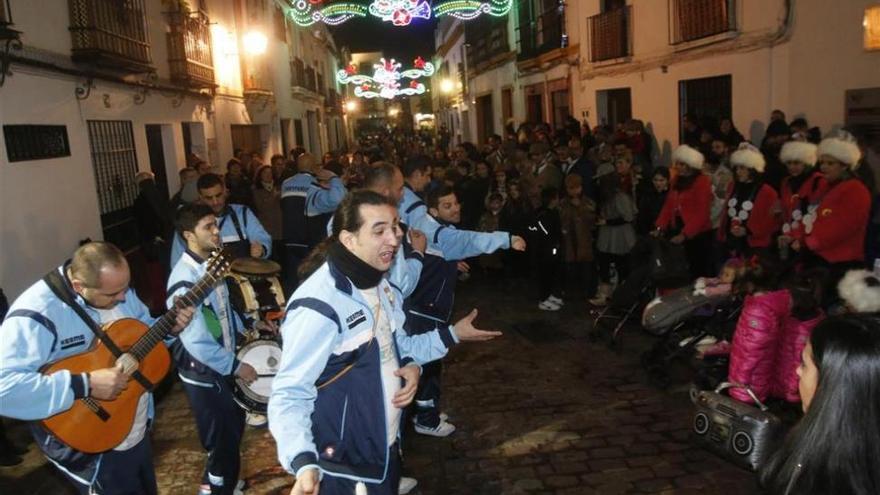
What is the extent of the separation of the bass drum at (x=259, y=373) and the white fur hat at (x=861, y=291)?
166 inches

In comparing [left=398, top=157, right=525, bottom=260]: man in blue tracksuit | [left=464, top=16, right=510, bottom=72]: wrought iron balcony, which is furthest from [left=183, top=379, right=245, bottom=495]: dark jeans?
[left=464, top=16, right=510, bottom=72]: wrought iron balcony

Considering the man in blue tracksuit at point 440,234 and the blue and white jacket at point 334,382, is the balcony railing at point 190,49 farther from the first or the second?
the blue and white jacket at point 334,382

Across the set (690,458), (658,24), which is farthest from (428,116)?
(690,458)

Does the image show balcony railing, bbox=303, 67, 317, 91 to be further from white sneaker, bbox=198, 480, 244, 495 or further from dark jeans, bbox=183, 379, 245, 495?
dark jeans, bbox=183, 379, 245, 495

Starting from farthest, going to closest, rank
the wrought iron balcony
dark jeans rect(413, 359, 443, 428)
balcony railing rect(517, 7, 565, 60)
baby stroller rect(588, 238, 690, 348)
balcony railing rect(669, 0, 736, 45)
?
the wrought iron balcony
balcony railing rect(517, 7, 565, 60)
balcony railing rect(669, 0, 736, 45)
baby stroller rect(588, 238, 690, 348)
dark jeans rect(413, 359, 443, 428)

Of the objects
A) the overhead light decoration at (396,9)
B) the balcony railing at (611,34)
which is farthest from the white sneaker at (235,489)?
the balcony railing at (611,34)

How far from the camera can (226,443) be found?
172 inches

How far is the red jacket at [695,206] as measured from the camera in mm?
7914

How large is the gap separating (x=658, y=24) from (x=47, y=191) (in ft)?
39.8

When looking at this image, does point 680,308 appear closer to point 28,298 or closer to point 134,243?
point 28,298

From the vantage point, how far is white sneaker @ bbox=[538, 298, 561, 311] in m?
9.18

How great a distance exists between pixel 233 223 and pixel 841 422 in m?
4.83

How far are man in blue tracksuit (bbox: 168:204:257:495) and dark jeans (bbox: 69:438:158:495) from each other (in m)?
0.51

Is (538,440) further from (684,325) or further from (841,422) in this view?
(841,422)
